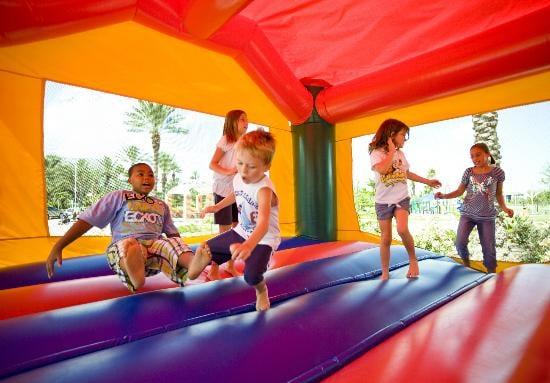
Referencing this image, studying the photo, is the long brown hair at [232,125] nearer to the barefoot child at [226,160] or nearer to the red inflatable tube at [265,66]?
the barefoot child at [226,160]

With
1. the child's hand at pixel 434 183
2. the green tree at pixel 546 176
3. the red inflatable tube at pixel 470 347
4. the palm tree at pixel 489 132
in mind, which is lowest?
the red inflatable tube at pixel 470 347

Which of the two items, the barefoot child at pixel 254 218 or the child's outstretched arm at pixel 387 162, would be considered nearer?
the barefoot child at pixel 254 218

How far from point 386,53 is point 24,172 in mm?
3282

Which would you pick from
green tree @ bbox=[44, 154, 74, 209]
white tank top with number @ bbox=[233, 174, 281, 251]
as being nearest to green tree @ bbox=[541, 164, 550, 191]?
white tank top with number @ bbox=[233, 174, 281, 251]

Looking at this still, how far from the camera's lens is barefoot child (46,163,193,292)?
1.72m

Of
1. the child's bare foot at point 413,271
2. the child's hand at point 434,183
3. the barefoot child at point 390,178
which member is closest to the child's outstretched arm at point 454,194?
the child's hand at point 434,183

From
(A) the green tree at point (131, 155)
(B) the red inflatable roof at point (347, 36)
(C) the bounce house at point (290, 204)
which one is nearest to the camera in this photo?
(C) the bounce house at point (290, 204)

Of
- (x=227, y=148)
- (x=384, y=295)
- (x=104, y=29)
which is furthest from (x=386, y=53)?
(x=384, y=295)

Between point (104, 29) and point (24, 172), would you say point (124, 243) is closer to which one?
point (24, 172)

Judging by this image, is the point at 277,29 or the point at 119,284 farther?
the point at 277,29

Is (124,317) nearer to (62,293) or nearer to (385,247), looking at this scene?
(62,293)

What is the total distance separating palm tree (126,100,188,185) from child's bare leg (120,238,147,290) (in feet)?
8.05

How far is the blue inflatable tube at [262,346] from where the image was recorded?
91cm

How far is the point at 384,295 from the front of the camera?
1618mm
